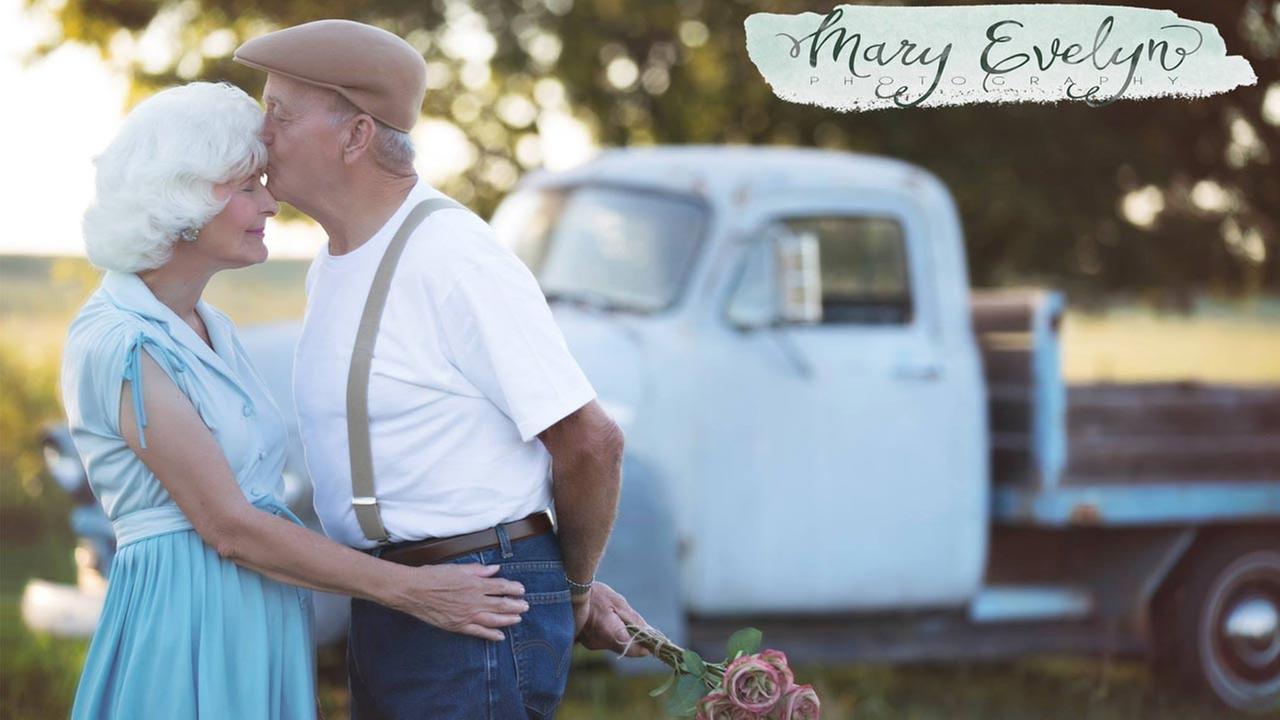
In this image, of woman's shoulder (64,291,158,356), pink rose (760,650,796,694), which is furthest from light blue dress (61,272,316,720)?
pink rose (760,650,796,694)

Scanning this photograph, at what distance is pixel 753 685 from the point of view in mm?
2482

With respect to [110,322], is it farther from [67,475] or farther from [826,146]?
[826,146]

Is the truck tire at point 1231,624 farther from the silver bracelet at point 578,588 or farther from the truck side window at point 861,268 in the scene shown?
the silver bracelet at point 578,588

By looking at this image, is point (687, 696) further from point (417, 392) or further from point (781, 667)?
point (417, 392)

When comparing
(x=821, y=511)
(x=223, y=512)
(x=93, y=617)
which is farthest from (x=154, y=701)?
(x=821, y=511)

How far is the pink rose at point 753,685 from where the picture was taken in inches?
97.0

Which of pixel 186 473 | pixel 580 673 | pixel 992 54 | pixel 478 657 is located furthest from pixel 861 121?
pixel 186 473

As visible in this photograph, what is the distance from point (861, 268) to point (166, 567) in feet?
14.0

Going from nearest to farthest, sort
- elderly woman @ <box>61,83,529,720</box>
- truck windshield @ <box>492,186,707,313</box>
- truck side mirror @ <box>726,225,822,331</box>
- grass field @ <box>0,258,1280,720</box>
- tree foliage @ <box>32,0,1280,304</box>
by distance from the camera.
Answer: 1. elderly woman @ <box>61,83,529,720</box>
2. grass field @ <box>0,258,1280,720</box>
3. truck side mirror @ <box>726,225,822,331</box>
4. truck windshield @ <box>492,186,707,313</box>
5. tree foliage @ <box>32,0,1280,304</box>

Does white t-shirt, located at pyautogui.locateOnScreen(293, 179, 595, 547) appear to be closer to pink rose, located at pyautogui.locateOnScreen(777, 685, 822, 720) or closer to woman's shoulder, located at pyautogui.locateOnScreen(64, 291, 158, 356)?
woman's shoulder, located at pyautogui.locateOnScreen(64, 291, 158, 356)

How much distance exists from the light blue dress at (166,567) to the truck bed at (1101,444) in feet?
14.2

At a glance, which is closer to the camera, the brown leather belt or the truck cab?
the brown leather belt

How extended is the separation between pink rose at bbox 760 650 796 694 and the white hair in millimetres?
1118

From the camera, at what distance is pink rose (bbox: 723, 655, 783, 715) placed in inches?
97.0
